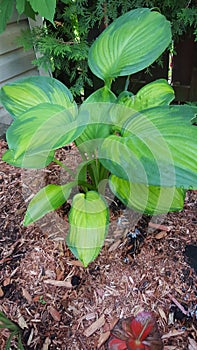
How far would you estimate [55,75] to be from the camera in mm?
1848

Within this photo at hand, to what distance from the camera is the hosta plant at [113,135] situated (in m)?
0.74

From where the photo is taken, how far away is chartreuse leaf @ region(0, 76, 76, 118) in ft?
3.15

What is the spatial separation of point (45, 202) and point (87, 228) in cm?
17

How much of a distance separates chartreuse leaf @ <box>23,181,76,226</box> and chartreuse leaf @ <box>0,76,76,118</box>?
25cm

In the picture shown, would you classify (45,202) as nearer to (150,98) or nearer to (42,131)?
(42,131)

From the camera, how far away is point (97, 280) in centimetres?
104

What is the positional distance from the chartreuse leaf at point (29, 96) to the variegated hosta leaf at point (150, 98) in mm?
180

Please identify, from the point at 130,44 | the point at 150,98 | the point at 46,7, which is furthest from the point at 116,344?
the point at 46,7

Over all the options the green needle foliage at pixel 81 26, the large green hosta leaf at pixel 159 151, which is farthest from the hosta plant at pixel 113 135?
the green needle foliage at pixel 81 26

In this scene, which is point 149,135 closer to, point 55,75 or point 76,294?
point 76,294

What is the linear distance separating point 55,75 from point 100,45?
0.87 metres

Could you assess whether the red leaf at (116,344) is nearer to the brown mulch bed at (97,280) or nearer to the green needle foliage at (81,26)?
the brown mulch bed at (97,280)

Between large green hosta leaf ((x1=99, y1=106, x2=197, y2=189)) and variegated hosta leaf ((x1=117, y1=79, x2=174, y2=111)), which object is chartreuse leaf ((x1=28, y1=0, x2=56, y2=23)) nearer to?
variegated hosta leaf ((x1=117, y1=79, x2=174, y2=111))

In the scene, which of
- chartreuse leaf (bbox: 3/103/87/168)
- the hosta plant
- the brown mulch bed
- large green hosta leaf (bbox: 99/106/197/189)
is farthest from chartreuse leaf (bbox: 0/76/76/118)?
the brown mulch bed
